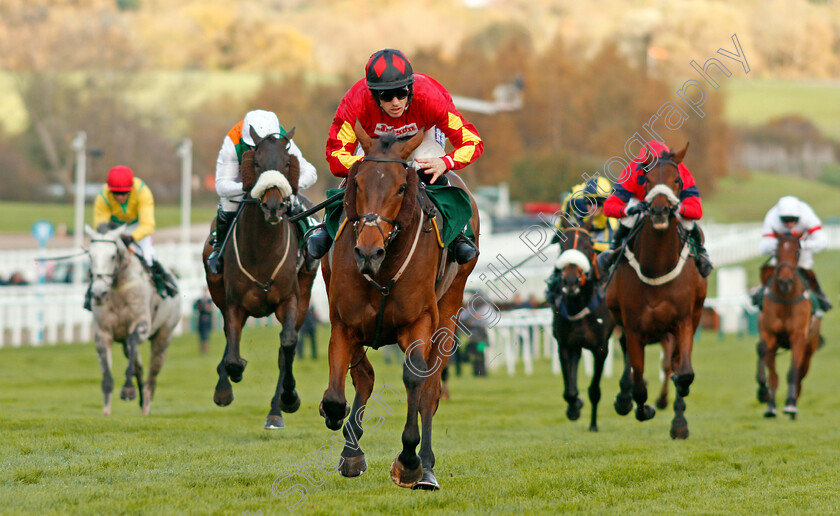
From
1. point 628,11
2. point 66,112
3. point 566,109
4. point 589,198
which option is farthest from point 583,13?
point 589,198

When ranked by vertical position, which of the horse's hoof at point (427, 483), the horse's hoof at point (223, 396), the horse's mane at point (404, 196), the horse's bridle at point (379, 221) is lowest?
the horse's hoof at point (427, 483)

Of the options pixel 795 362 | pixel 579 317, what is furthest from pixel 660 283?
pixel 795 362

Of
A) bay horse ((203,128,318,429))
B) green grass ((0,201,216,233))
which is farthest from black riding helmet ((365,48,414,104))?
green grass ((0,201,216,233))

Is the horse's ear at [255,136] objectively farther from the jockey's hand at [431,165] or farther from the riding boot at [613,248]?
the riding boot at [613,248]

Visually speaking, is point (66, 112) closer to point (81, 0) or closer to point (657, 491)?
point (81, 0)

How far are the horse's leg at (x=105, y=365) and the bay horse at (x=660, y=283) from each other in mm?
5184

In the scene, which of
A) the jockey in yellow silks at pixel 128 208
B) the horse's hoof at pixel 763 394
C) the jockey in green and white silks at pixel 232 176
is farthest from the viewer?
the horse's hoof at pixel 763 394

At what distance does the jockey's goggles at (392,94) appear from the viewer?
6.51 meters

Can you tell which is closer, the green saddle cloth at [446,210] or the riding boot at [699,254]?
the green saddle cloth at [446,210]

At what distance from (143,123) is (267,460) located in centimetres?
5376

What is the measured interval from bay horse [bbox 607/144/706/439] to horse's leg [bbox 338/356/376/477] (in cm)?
307

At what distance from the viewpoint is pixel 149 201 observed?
11.4 meters

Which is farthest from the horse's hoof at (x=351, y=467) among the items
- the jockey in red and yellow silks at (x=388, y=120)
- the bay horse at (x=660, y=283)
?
the bay horse at (x=660, y=283)

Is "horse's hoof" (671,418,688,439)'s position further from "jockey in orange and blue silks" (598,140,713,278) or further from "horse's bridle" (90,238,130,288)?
"horse's bridle" (90,238,130,288)
